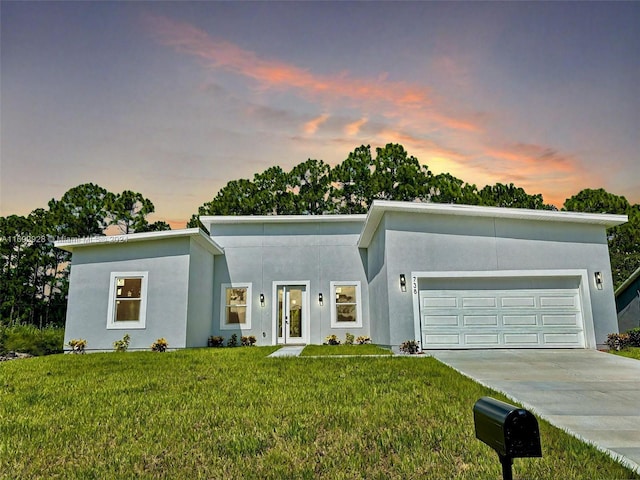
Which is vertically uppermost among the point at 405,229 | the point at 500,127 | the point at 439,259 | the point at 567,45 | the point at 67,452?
the point at 567,45

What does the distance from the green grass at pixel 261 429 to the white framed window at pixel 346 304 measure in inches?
318

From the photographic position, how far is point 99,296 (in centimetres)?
1290

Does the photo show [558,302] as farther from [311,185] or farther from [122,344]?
[311,185]

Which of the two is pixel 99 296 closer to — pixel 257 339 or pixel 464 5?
pixel 257 339

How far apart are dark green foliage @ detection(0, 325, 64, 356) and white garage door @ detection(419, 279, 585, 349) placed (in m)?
11.0

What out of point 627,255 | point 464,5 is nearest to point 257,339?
point 464,5

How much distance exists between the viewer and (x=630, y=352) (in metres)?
10.7

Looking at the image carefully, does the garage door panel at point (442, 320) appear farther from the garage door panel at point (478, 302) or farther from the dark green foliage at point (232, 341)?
the dark green foliage at point (232, 341)

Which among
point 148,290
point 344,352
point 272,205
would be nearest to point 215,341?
point 148,290

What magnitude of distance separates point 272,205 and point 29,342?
1629 centimetres

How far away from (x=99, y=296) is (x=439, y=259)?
9.59m

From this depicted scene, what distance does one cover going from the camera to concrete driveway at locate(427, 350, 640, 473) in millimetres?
4301

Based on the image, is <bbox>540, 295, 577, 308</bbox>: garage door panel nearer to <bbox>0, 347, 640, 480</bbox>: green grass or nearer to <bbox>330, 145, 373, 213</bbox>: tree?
<bbox>0, 347, 640, 480</bbox>: green grass

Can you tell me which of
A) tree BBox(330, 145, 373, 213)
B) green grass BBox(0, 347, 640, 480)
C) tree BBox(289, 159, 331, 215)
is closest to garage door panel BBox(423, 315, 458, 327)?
green grass BBox(0, 347, 640, 480)
